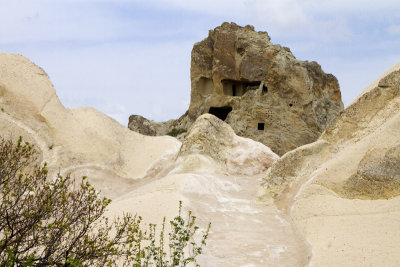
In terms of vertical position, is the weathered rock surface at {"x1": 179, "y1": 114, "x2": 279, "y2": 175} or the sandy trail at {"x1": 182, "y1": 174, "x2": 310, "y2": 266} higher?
the weathered rock surface at {"x1": 179, "y1": 114, "x2": 279, "y2": 175}

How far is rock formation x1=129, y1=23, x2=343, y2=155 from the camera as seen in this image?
28.7 metres

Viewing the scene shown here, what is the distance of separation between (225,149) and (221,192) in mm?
5136

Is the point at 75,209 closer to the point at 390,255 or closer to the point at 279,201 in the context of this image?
the point at 390,255

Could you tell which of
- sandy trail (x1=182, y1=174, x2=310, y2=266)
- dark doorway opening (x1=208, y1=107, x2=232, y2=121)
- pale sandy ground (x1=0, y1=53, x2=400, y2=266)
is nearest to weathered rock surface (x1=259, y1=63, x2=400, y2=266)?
pale sandy ground (x1=0, y1=53, x2=400, y2=266)

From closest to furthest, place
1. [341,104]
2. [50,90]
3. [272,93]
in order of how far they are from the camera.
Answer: [50,90]
[272,93]
[341,104]

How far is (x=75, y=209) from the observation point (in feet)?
20.3

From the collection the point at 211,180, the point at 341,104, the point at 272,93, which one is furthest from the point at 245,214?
the point at 341,104

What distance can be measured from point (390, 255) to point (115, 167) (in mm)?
13647

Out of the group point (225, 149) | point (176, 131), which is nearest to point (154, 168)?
point (225, 149)

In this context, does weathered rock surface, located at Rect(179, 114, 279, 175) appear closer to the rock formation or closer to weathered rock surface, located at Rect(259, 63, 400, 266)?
weathered rock surface, located at Rect(259, 63, 400, 266)

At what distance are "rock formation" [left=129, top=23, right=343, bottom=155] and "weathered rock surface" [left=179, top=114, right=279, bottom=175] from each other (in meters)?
9.27

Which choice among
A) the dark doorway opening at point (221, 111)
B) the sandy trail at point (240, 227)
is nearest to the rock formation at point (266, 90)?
the dark doorway opening at point (221, 111)

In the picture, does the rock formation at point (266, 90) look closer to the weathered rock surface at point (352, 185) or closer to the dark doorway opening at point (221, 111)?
the dark doorway opening at point (221, 111)

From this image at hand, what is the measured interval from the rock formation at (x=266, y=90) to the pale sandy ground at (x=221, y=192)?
8.79 metres
